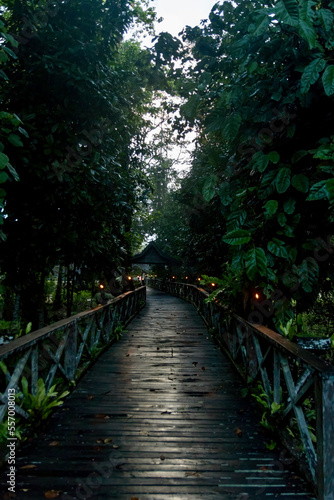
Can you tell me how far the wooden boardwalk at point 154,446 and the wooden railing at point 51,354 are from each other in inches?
14.3

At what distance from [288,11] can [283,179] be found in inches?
37.9

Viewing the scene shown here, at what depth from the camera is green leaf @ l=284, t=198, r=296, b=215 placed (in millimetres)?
2330

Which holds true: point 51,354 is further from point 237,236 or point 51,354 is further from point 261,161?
point 261,161

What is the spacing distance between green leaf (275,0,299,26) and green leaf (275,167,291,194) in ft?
2.83

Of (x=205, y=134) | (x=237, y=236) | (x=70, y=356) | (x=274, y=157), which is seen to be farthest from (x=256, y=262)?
(x=70, y=356)

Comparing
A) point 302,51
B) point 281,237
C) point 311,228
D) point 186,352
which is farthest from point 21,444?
point 186,352

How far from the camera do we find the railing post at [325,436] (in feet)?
7.42

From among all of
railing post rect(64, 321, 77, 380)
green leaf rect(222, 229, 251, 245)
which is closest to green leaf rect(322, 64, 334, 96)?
green leaf rect(222, 229, 251, 245)

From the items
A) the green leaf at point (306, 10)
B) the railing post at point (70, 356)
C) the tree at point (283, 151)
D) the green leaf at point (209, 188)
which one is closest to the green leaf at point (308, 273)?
the tree at point (283, 151)

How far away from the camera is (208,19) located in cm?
364

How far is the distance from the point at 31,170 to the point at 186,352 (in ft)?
16.1

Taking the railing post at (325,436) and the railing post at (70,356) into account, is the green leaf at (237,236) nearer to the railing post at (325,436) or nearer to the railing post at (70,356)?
the railing post at (325,436)

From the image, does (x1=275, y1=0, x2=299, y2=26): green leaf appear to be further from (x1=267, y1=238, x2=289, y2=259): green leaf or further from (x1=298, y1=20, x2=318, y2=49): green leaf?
(x1=267, y1=238, x2=289, y2=259): green leaf

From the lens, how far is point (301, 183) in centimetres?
227
